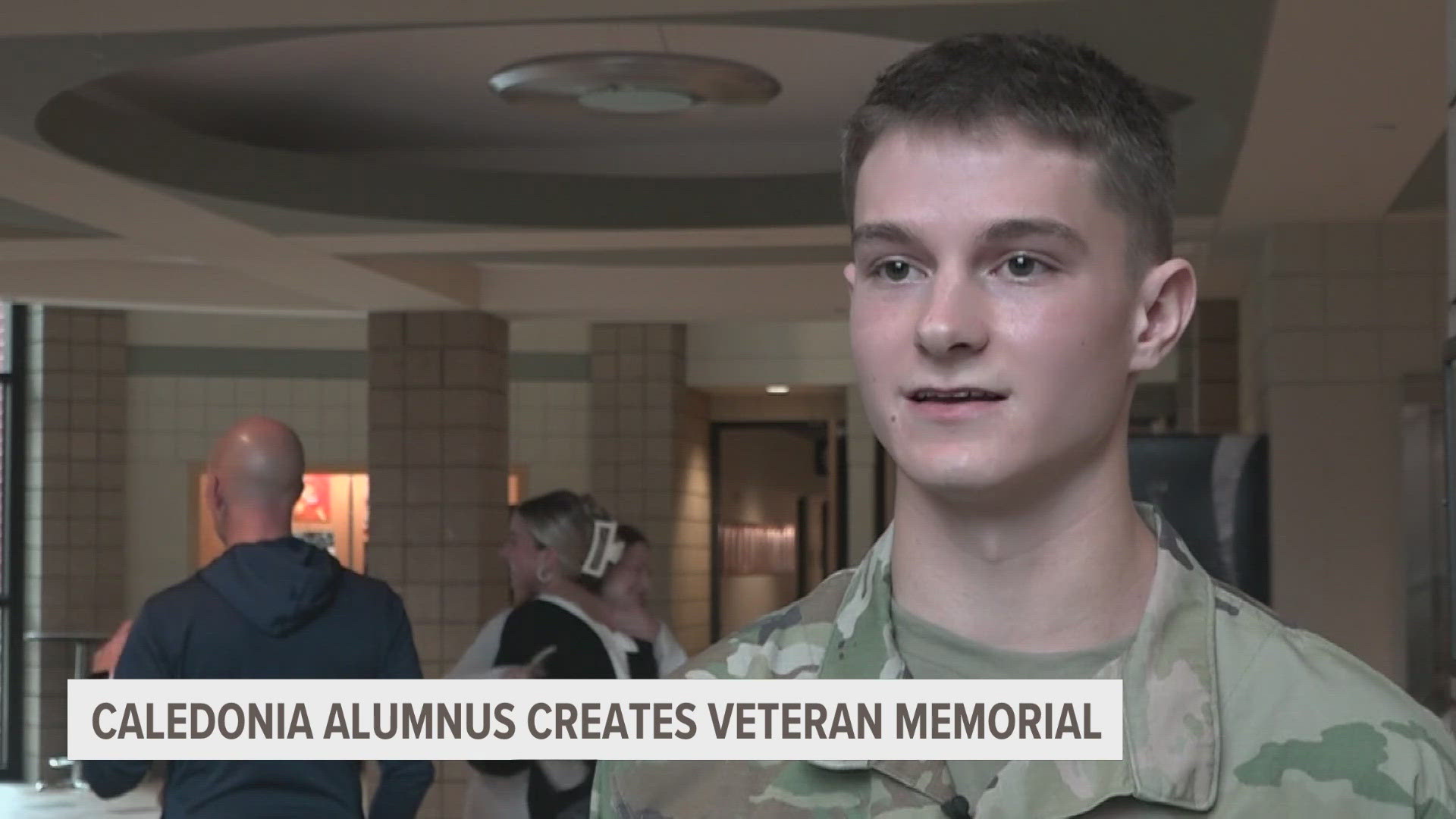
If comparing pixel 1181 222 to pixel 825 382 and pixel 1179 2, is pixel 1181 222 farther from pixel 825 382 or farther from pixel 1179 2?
pixel 825 382

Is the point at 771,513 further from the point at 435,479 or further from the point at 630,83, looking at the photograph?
the point at 630,83

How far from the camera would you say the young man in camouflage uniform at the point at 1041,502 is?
1.01m

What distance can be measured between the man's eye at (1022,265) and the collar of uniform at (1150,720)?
0.22 meters

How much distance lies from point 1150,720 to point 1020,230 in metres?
0.28

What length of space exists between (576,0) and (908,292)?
3.34m

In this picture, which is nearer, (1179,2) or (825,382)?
(1179,2)

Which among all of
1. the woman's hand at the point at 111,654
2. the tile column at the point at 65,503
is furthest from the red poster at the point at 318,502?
the woman's hand at the point at 111,654

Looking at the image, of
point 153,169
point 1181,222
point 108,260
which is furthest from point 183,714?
point 108,260

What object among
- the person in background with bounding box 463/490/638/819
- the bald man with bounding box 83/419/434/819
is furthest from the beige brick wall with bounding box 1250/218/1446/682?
the bald man with bounding box 83/419/434/819

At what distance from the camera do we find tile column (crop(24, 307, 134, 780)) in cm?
1244

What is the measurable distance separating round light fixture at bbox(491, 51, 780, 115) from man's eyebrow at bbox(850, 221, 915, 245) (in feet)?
17.6

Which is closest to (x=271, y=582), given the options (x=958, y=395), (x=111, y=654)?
(x=111, y=654)

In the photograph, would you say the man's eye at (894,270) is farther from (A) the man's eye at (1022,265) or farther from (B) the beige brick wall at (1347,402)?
(B) the beige brick wall at (1347,402)

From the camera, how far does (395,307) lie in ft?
35.0
